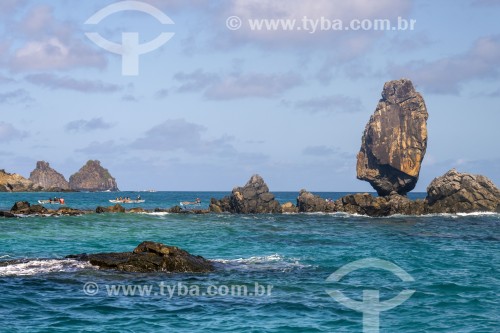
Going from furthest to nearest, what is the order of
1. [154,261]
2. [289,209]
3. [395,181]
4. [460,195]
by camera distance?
[395,181]
[289,209]
[460,195]
[154,261]

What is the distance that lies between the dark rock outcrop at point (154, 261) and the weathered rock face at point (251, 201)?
6600cm

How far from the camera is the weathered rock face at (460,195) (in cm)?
9131

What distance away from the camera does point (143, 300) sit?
23.9 m

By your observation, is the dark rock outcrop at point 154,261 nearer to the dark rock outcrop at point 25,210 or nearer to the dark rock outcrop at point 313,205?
the dark rock outcrop at point 25,210

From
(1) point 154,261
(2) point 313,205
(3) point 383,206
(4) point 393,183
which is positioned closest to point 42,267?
(1) point 154,261

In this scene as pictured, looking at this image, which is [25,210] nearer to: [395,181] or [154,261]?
[395,181]

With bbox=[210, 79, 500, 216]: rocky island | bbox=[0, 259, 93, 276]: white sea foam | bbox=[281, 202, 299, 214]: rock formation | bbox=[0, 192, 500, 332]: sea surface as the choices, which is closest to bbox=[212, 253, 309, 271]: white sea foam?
bbox=[0, 192, 500, 332]: sea surface

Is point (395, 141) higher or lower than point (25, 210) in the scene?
higher

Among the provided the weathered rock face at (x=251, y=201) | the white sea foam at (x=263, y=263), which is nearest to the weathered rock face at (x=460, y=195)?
the weathered rock face at (x=251, y=201)

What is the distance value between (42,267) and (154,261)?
5.70m

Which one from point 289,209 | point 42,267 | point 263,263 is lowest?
point 263,263

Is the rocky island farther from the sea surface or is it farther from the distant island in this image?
the sea surface

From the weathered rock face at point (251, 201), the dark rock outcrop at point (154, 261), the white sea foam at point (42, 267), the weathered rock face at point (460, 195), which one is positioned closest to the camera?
the white sea foam at point (42, 267)

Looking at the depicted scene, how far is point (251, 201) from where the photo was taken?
324 ft
